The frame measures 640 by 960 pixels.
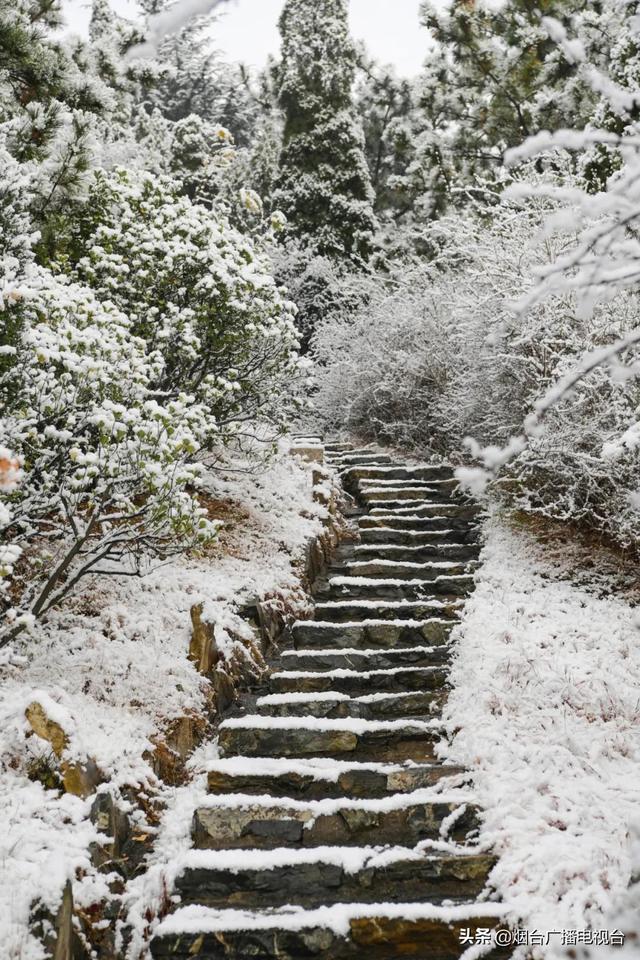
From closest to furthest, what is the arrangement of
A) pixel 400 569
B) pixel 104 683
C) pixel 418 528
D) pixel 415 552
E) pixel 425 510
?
pixel 104 683 < pixel 400 569 < pixel 415 552 < pixel 418 528 < pixel 425 510

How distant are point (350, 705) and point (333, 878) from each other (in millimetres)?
1389

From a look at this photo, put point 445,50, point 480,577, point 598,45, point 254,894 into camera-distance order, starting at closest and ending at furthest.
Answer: point 254,894 < point 480,577 < point 598,45 < point 445,50

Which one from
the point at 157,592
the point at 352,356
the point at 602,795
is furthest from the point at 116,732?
the point at 352,356

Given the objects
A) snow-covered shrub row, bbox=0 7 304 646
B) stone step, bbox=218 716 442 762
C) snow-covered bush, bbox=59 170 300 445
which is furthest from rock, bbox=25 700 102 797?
snow-covered bush, bbox=59 170 300 445

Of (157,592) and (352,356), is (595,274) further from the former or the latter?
(352,356)

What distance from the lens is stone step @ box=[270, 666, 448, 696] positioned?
5.16m

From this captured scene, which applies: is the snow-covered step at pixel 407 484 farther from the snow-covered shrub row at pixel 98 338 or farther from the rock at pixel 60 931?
the rock at pixel 60 931

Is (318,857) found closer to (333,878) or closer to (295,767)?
(333,878)

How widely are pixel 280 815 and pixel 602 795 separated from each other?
67.2 inches

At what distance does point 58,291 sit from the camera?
15.4 ft

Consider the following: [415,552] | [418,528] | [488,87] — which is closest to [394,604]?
[415,552]

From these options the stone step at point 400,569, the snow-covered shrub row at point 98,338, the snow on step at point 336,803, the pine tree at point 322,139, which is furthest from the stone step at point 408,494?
the pine tree at point 322,139

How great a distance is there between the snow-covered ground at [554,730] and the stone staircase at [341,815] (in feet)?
0.61

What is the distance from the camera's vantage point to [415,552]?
7289 mm
